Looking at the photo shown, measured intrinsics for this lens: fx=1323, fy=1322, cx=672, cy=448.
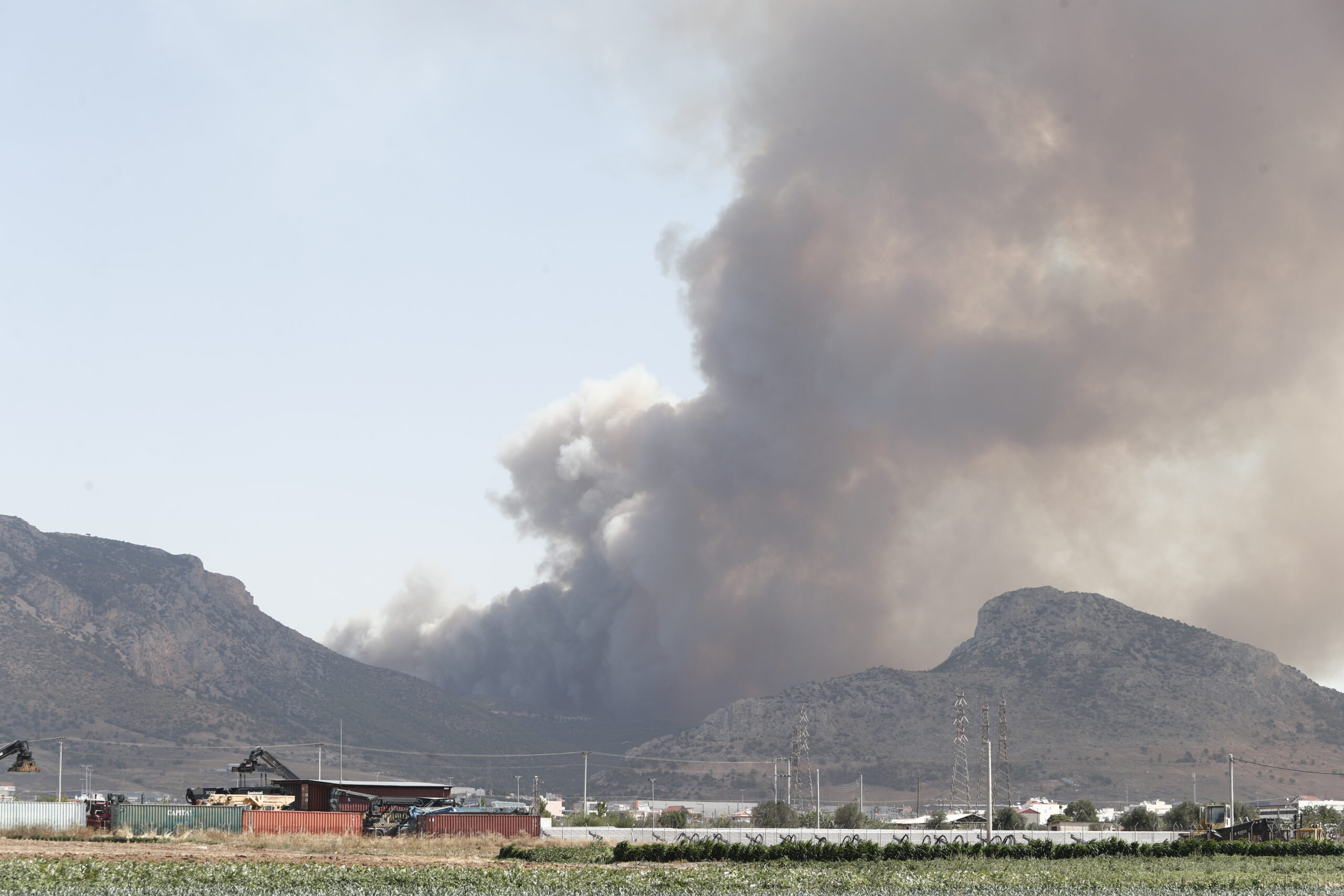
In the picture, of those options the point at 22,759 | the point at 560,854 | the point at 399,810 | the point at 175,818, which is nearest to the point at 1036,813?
the point at 399,810

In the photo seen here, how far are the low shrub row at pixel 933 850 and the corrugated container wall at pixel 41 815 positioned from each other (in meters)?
33.7

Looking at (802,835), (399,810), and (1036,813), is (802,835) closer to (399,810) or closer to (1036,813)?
(399,810)

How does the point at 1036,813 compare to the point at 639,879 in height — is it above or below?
below

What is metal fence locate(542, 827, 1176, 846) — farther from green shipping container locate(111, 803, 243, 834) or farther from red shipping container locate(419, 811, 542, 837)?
green shipping container locate(111, 803, 243, 834)

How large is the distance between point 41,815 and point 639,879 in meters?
55.1

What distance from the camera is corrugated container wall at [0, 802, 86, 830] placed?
3307 inches

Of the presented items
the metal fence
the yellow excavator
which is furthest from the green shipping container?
the yellow excavator

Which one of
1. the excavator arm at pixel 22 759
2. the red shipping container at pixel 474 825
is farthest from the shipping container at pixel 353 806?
the excavator arm at pixel 22 759

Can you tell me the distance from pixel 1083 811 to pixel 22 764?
12731cm

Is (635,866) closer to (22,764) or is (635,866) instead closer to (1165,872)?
(1165,872)

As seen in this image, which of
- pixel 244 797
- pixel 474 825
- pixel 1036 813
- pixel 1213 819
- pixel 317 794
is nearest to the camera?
pixel 474 825

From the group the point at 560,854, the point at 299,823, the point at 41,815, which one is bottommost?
the point at 41,815

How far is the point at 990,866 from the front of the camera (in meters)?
57.7

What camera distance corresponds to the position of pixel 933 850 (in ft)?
209
